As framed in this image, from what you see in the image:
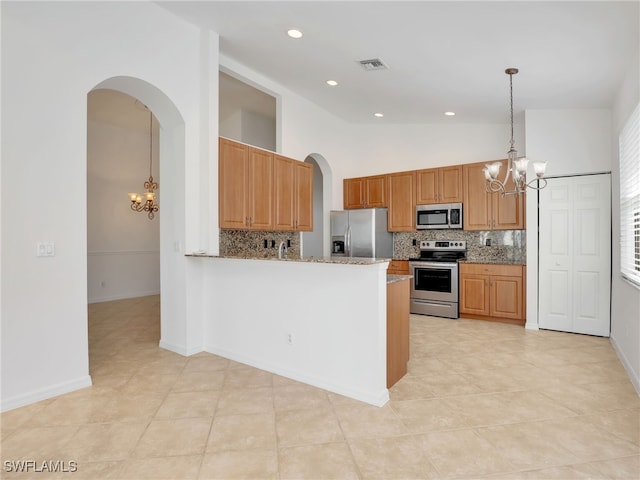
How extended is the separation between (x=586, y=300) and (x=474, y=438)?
3.34 m

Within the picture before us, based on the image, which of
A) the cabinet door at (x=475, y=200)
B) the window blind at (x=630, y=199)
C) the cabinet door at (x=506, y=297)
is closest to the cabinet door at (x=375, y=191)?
the cabinet door at (x=475, y=200)

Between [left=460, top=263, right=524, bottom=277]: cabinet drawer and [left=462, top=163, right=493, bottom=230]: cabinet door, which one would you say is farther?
[left=462, top=163, right=493, bottom=230]: cabinet door

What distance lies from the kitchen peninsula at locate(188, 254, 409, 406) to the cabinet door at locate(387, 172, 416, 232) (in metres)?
3.00

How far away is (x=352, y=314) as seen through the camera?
275 cm

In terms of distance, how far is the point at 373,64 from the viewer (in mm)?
3967

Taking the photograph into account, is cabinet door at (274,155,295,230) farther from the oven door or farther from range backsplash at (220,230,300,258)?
the oven door

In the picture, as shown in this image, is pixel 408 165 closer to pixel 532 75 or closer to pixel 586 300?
pixel 532 75

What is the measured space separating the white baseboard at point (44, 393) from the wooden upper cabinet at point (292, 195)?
2.60 meters

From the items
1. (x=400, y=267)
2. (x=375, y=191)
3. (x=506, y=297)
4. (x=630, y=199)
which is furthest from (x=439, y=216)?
(x=630, y=199)

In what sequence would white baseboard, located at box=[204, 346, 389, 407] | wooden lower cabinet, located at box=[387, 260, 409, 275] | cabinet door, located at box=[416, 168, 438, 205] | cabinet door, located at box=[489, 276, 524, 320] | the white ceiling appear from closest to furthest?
1. white baseboard, located at box=[204, 346, 389, 407]
2. the white ceiling
3. cabinet door, located at box=[489, 276, 524, 320]
4. cabinet door, located at box=[416, 168, 438, 205]
5. wooden lower cabinet, located at box=[387, 260, 409, 275]

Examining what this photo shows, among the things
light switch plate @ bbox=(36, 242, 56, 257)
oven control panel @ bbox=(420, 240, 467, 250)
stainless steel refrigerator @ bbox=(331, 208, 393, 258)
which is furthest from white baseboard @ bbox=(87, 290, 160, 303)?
oven control panel @ bbox=(420, 240, 467, 250)

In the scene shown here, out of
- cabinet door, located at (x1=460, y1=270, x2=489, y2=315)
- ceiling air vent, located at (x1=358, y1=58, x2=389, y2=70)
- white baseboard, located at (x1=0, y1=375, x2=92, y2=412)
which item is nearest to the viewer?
white baseboard, located at (x1=0, y1=375, x2=92, y2=412)

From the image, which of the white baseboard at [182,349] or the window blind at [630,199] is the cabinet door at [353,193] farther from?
the white baseboard at [182,349]

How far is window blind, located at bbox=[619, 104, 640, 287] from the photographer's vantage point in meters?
3.16
